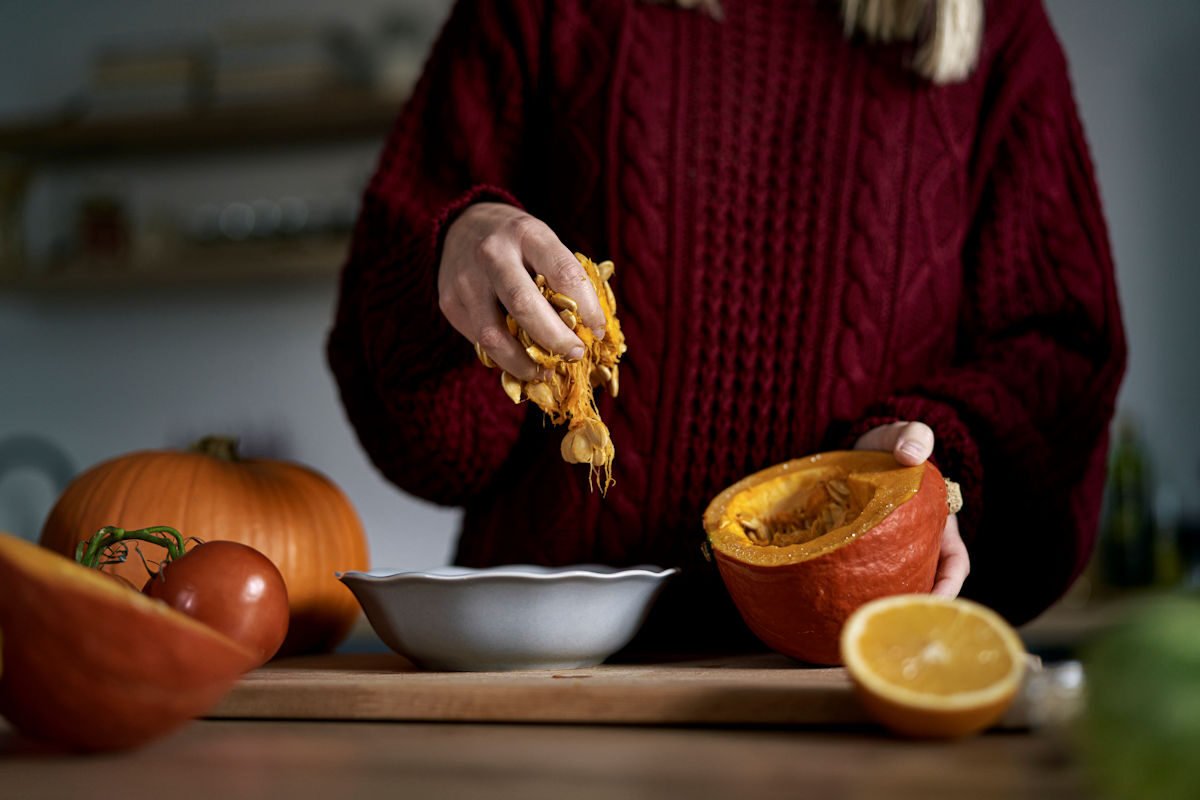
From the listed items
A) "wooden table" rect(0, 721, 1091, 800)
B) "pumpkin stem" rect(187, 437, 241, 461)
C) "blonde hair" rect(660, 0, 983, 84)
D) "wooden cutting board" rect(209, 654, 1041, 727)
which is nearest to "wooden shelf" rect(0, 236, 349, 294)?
"pumpkin stem" rect(187, 437, 241, 461)

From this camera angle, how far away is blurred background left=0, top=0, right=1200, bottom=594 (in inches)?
105

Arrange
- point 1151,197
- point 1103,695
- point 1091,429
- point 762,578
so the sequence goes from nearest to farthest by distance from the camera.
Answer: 1. point 1103,695
2. point 762,578
3. point 1091,429
4. point 1151,197

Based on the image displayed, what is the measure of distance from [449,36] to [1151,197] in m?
2.11

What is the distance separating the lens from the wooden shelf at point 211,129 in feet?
9.55

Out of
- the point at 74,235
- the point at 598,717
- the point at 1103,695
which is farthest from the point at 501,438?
the point at 74,235

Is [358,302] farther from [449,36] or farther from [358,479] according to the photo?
[358,479]

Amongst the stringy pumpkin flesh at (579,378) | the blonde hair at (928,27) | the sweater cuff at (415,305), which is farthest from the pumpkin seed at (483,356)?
the blonde hair at (928,27)

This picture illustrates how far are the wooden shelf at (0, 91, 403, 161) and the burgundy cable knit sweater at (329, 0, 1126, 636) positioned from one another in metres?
1.92

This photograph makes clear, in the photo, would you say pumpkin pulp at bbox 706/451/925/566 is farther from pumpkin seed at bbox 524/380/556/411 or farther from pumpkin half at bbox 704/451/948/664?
pumpkin seed at bbox 524/380/556/411

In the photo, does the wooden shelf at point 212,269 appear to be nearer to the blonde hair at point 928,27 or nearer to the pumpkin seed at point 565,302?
the blonde hair at point 928,27

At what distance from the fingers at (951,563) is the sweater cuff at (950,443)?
36 mm

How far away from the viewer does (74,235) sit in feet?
10.7

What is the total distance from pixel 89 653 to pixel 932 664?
38 cm

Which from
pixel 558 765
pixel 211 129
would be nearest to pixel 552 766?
pixel 558 765
